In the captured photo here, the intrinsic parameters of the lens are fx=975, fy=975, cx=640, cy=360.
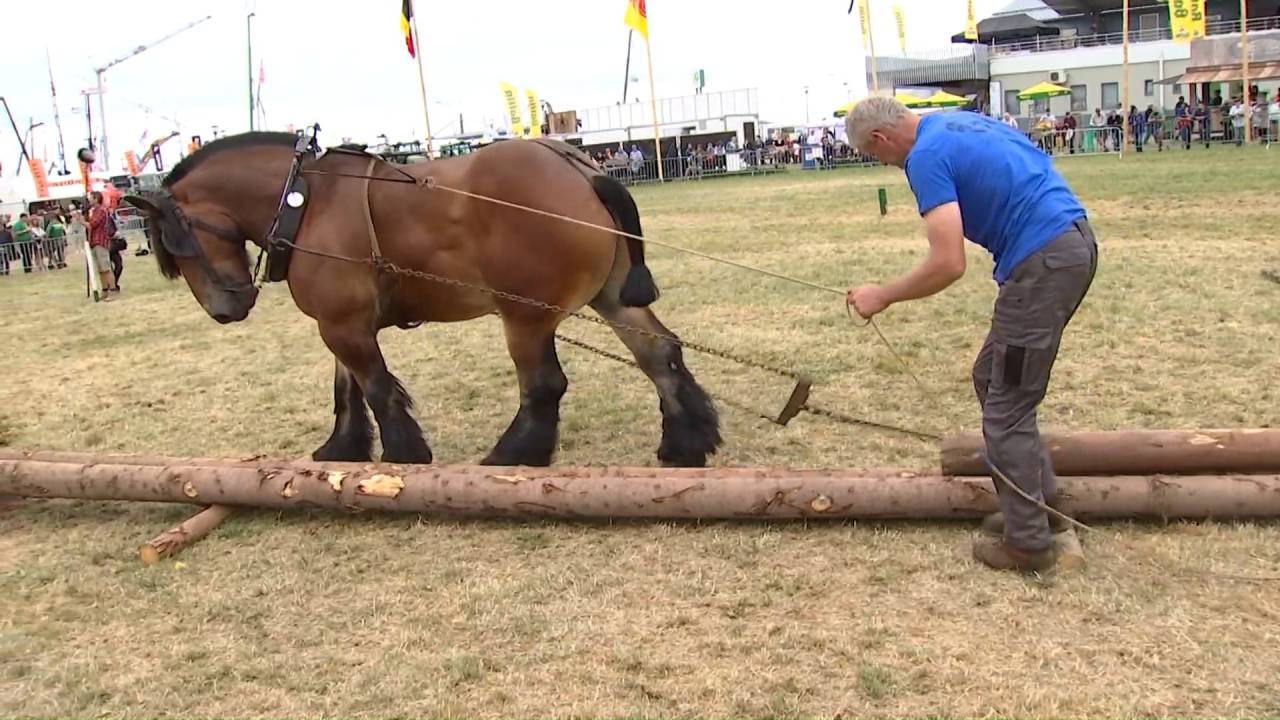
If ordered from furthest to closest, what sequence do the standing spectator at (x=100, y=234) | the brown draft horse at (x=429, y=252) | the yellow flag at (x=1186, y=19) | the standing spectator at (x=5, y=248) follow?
the yellow flag at (x=1186, y=19), the standing spectator at (x=5, y=248), the standing spectator at (x=100, y=234), the brown draft horse at (x=429, y=252)

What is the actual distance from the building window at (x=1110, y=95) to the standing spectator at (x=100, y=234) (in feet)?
157

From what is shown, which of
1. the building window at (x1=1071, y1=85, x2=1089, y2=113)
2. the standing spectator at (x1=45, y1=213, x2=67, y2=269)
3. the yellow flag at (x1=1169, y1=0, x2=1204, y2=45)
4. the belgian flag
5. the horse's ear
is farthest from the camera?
the building window at (x1=1071, y1=85, x2=1089, y2=113)

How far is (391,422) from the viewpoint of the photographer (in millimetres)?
5082

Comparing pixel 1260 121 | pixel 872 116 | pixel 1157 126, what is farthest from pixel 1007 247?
pixel 1157 126

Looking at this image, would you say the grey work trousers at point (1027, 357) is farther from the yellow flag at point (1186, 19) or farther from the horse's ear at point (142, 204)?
the yellow flag at point (1186, 19)

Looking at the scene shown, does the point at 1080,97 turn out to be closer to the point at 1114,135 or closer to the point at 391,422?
the point at 1114,135

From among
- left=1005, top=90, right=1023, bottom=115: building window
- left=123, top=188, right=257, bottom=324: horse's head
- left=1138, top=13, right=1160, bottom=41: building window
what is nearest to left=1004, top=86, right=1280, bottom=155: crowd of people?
left=1005, top=90, right=1023, bottom=115: building window

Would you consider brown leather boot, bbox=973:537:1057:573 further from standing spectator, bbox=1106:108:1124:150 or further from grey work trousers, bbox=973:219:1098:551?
standing spectator, bbox=1106:108:1124:150

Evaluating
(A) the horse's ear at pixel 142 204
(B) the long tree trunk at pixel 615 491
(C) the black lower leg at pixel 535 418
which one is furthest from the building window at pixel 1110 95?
(A) the horse's ear at pixel 142 204

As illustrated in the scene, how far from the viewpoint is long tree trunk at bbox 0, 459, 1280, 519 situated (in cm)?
400

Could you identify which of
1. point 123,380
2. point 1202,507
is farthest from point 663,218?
point 1202,507

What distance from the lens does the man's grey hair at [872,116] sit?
11.7 feet

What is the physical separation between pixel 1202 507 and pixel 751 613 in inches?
76.8

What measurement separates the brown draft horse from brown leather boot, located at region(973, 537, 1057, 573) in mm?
1800
